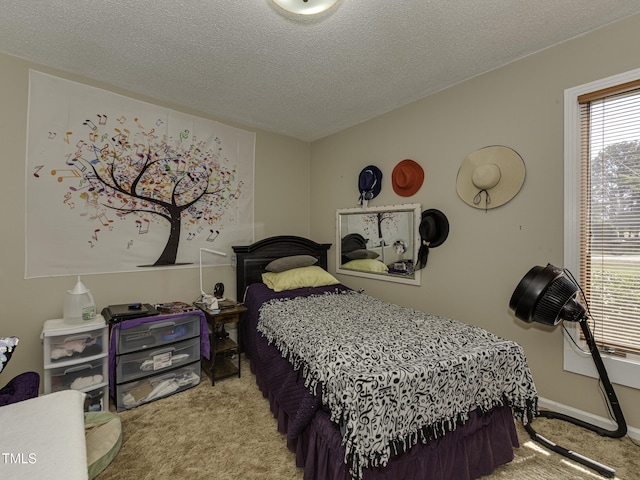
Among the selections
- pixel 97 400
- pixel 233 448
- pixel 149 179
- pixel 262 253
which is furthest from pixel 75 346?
pixel 262 253

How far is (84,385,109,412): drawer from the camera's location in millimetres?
2086

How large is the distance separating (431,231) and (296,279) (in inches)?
55.2

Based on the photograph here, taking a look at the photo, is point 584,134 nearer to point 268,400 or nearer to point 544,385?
point 544,385

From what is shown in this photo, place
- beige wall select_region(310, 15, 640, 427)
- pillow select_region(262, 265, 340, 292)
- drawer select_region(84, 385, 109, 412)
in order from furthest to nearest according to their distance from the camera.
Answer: pillow select_region(262, 265, 340, 292) < drawer select_region(84, 385, 109, 412) < beige wall select_region(310, 15, 640, 427)

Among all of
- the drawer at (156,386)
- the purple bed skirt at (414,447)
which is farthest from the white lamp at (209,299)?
the purple bed skirt at (414,447)

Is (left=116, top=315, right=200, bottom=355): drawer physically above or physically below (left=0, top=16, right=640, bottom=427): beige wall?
below

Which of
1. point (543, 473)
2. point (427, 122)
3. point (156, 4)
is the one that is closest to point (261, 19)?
point (156, 4)

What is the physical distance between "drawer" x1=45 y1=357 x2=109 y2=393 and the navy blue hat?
272 centimetres

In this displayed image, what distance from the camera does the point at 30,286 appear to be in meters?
2.21

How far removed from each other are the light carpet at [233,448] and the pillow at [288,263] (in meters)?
1.30

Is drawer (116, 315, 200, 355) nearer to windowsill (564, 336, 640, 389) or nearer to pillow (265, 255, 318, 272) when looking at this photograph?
pillow (265, 255, 318, 272)

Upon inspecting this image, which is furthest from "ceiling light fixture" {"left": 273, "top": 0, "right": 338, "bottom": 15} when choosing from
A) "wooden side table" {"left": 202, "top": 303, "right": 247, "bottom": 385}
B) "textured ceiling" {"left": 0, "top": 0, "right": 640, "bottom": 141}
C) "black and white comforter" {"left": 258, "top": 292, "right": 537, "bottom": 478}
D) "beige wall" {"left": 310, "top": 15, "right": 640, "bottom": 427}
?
"wooden side table" {"left": 202, "top": 303, "right": 247, "bottom": 385}

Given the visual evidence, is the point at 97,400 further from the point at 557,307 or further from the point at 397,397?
the point at 557,307

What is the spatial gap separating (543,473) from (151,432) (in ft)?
7.69
